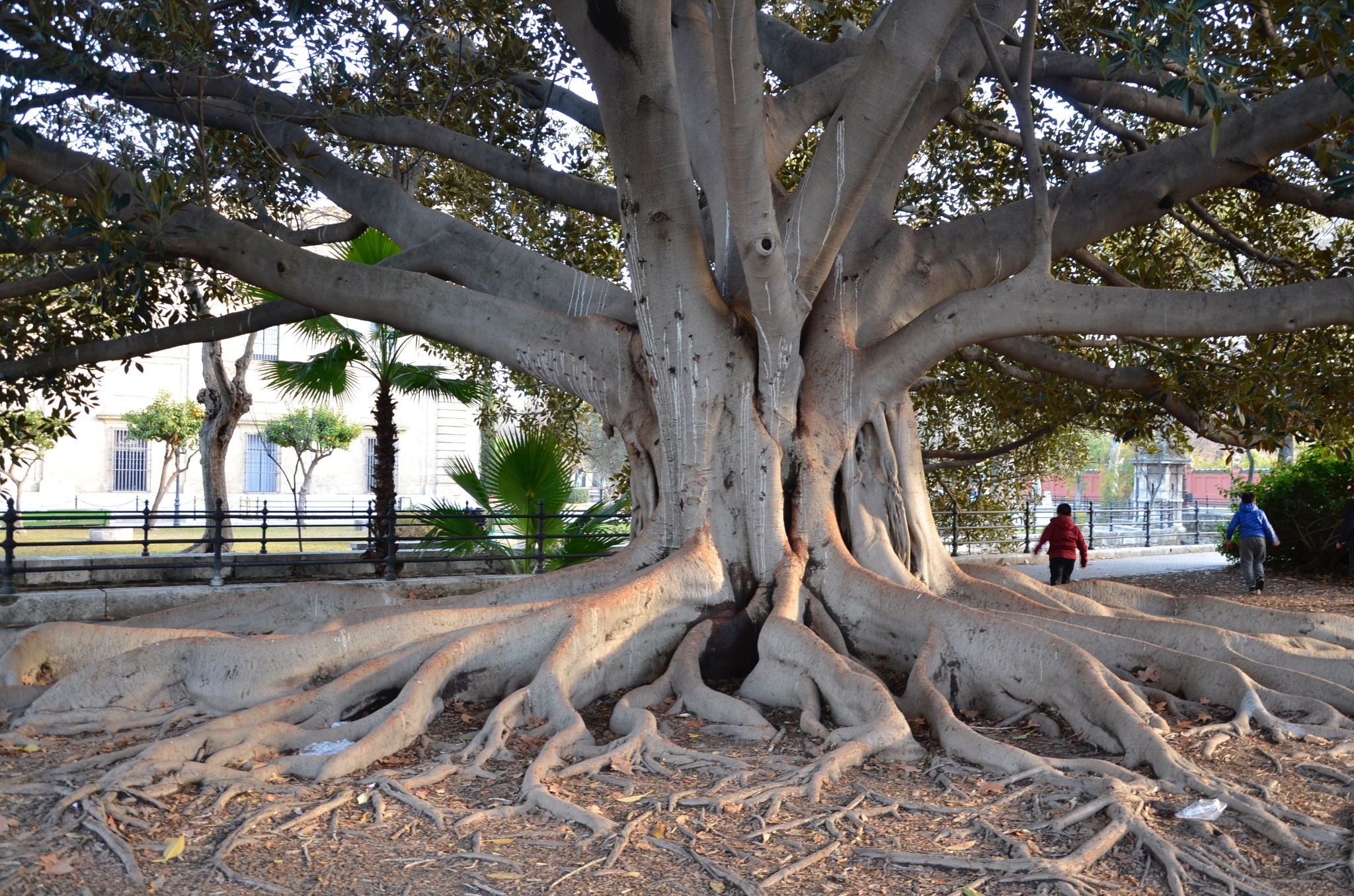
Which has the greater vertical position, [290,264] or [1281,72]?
[1281,72]

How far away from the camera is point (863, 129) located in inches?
214

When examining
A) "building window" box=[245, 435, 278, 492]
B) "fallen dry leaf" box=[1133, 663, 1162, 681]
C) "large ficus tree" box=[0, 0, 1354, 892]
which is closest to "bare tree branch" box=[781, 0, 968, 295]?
"large ficus tree" box=[0, 0, 1354, 892]

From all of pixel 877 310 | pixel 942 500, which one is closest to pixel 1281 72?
pixel 877 310

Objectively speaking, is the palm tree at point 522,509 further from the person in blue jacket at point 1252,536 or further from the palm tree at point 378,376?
the person in blue jacket at point 1252,536

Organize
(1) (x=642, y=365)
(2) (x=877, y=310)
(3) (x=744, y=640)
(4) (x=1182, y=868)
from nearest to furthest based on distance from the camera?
(4) (x=1182, y=868) < (3) (x=744, y=640) < (1) (x=642, y=365) < (2) (x=877, y=310)

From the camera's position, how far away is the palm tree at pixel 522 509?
36.3 ft

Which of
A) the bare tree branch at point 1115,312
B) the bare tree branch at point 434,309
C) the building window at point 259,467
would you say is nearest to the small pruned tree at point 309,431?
the building window at point 259,467

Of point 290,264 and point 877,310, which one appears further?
point 877,310

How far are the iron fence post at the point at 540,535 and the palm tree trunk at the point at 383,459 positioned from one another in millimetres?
1806

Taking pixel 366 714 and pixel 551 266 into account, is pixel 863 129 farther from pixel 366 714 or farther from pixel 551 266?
pixel 366 714

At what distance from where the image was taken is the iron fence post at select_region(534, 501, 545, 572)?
10.6m

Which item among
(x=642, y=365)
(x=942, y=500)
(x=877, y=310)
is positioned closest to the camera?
(x=642, y=365)

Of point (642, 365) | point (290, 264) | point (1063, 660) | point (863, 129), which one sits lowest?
point (1063, 660)

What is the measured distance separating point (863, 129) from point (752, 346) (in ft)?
5.62
